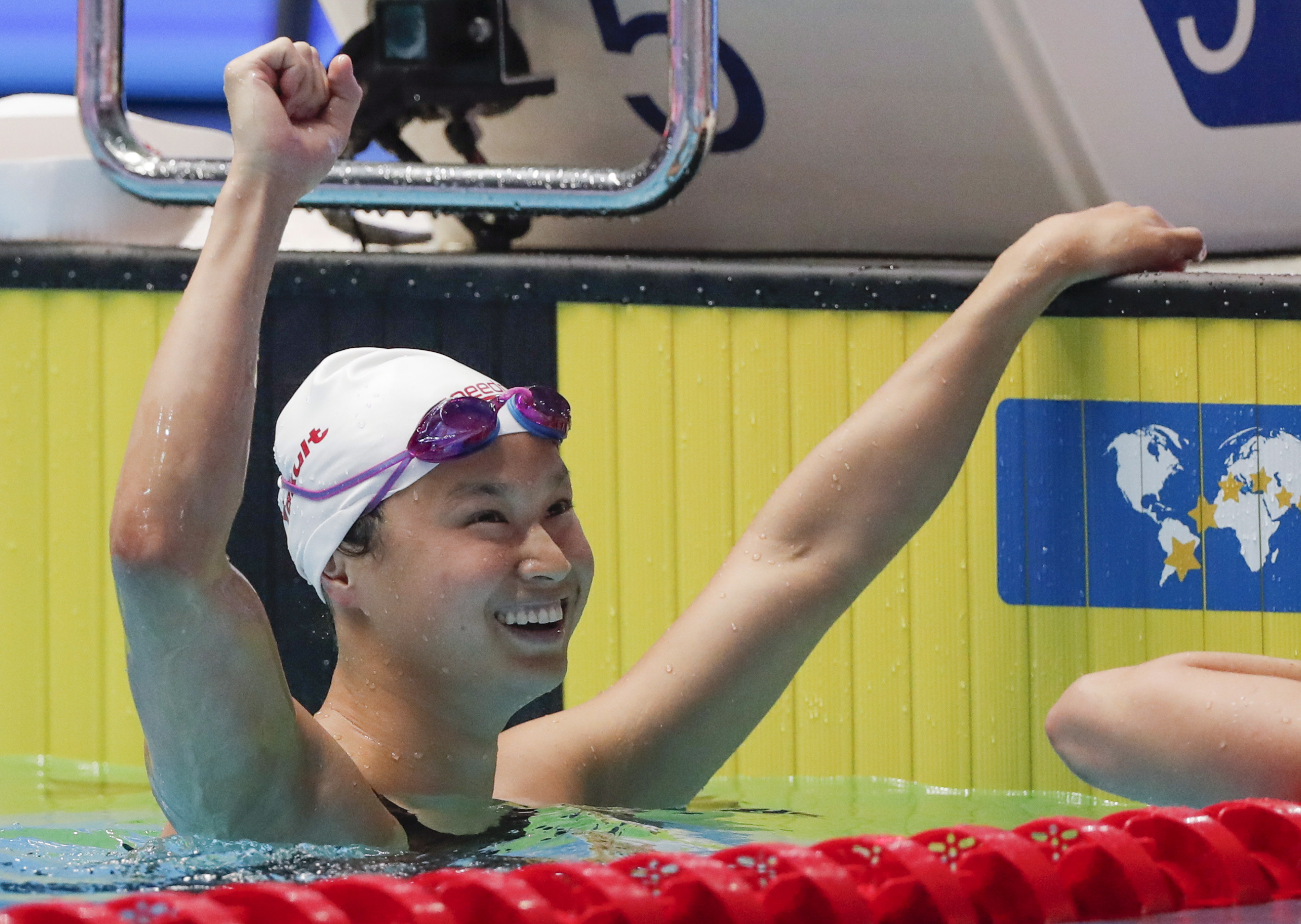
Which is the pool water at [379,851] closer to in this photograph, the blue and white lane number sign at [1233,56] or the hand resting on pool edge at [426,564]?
the hand resting on pool edge at [426,564]

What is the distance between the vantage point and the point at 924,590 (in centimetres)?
250

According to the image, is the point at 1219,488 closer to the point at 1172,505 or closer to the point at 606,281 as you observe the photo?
the point at 1172,505

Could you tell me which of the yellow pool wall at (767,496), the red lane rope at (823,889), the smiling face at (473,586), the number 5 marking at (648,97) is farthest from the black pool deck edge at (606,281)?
the red lane rope at (823,889)

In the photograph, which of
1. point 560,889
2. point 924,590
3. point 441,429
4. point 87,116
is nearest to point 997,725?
point 924,590

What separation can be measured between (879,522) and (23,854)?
119cm

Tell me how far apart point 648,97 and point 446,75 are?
36 centimetres

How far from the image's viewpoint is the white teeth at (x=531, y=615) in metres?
1.66

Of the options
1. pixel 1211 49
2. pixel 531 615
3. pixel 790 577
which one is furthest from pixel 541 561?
pixel 1211 49

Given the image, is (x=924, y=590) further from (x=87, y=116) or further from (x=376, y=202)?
(x=87, y=116)

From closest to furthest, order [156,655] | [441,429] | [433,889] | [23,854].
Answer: [433,889] < [156,655] < [441,429] < [23,854]

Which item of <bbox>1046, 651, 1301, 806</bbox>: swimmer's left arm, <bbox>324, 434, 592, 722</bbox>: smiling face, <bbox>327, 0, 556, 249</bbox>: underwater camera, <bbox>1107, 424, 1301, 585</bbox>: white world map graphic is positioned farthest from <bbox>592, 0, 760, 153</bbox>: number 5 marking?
<bbox>1046, 651, 1301, 806</bbox>: swimmer's left arm

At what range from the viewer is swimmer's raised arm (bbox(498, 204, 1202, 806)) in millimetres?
1973

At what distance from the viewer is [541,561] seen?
1644mm

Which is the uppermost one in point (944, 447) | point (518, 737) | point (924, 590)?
point (944, 447)
